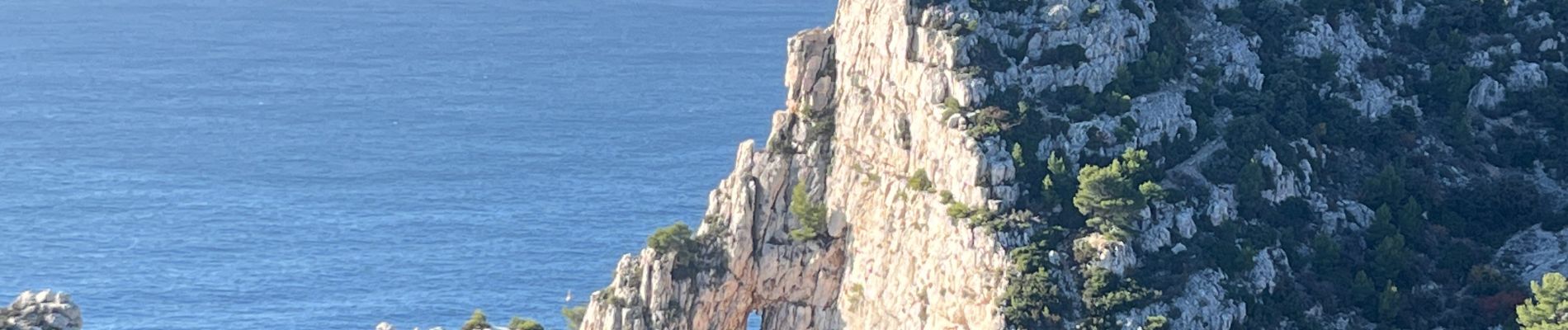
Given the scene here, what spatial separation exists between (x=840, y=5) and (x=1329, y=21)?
22.5m

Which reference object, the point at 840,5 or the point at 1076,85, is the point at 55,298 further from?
the point at 1076,85

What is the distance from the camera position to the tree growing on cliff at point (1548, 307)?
118750 millimetres

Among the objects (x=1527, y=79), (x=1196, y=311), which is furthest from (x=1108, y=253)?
(x=1527, y=79)

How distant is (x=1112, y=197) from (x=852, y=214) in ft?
48.4

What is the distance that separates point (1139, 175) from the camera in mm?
129125

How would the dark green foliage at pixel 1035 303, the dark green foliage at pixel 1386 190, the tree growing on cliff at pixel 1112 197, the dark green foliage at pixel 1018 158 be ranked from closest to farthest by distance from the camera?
1. the dark green foliage at pixel 1035 303
2. the tree growing on cliff at pixel 1112 197
3. the dark green foliage at pixel 1018 158
4. the dark green foliage at pixel 1386 190

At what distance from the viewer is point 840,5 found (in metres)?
139

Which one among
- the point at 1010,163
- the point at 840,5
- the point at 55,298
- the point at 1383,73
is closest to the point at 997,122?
the point at 1010,163

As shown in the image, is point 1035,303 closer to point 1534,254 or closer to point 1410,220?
point 1410,220

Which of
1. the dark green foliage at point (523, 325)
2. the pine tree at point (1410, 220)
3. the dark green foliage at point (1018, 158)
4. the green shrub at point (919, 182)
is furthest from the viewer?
the dark green foliage at point (523, 325)

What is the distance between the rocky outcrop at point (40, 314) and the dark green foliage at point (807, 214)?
32692 millimetres

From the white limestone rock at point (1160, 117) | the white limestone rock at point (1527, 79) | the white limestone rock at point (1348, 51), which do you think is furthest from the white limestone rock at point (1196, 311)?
the white limestone rock at point (1527, 79)

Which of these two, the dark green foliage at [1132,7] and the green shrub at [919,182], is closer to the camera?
the green shrub at [919,182]

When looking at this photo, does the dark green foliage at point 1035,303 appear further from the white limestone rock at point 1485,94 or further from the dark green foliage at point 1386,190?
the white limestone rock at point 1485,94
